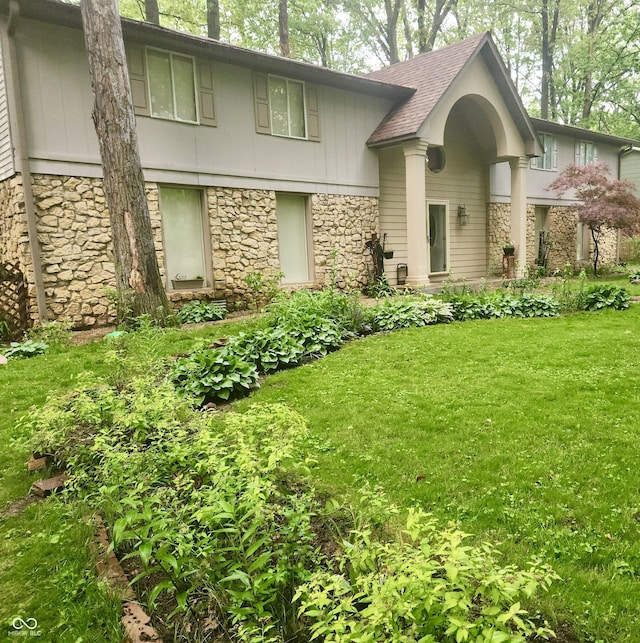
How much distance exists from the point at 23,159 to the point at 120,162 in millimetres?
1560

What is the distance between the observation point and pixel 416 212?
11344 mm

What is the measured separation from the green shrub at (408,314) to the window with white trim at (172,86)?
17.0 feet

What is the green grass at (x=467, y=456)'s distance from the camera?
→ 1886 mm

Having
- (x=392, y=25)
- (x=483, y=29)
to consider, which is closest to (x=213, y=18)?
(x=392, y=25)

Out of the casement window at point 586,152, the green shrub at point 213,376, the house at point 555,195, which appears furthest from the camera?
the casement window at point 586,152

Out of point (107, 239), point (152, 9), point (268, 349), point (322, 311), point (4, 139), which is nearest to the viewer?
point (268, 349)

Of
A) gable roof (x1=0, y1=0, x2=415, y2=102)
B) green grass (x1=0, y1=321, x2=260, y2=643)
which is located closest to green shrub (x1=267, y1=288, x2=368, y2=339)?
green grass (x1=0, y1=321, x2=260, y2=643)

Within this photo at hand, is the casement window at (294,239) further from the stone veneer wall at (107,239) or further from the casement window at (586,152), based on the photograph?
the casement window at (586,152)

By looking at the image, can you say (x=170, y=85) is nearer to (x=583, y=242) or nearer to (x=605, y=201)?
(x=605, y=201)

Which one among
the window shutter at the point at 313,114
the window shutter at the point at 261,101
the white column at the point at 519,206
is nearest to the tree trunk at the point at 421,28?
the white column at the point at 519,206

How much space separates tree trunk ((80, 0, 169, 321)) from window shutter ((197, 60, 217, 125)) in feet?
7.41

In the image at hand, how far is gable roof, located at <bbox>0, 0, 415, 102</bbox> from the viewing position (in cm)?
711

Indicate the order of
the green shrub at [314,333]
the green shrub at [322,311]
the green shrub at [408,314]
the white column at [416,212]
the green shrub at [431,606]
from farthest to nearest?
the white column at [416,212] < the green shrub at [408,314] < the green shrub at [322,311] < the green shrub at [314,333] < the green shrub at [431,606]

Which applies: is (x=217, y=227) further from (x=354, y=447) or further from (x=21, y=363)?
(x=354, y=447)
